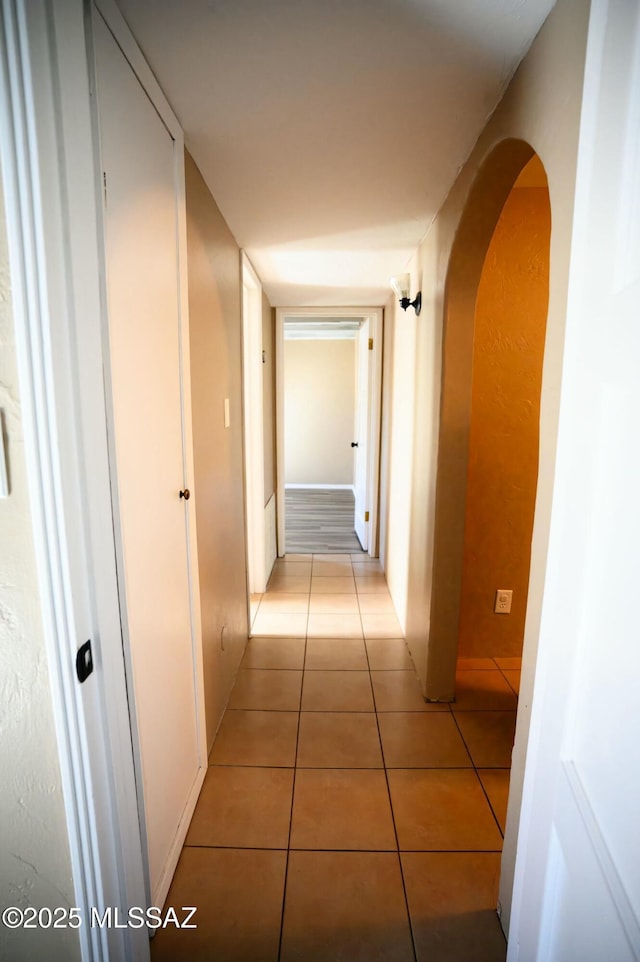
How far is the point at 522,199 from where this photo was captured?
206cm

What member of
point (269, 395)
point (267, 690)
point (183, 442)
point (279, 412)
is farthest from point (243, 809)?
point (279, 412)

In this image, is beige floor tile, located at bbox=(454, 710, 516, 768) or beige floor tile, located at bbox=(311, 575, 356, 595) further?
beige floor tile, located at bbox=(311, 575, 356, 595)

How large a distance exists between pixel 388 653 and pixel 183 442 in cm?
174

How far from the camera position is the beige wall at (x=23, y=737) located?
2.27ft

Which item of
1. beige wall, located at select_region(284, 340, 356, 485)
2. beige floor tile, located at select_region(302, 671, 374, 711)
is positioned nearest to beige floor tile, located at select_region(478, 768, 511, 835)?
beige floor tile, located at select_region(302, 671, 374, 711)

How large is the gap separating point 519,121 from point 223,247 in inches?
51.0

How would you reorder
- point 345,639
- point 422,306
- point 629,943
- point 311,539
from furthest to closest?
1. point 311,539
2. point 345,639
3. point 422,306
4. point 629,943

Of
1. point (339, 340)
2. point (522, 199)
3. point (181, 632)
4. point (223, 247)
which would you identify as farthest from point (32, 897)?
point (339, 340)

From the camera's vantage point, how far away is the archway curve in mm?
1699

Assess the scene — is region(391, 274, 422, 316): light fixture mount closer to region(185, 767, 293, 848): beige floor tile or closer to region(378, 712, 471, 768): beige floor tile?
region(378, 712, 471, 768): beige floor tile

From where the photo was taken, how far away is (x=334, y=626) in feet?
9.44

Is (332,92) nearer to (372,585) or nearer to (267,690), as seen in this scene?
(267,690)

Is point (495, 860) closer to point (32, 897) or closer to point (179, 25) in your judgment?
point (32, 897)

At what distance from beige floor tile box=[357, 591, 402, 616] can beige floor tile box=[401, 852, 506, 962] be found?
1.65 meters
